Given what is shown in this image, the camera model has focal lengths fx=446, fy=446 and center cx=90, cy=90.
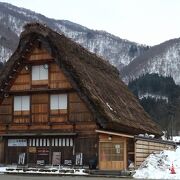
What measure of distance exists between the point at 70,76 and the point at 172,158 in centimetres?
807

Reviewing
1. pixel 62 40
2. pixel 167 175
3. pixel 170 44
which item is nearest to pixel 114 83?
pixel 62 40

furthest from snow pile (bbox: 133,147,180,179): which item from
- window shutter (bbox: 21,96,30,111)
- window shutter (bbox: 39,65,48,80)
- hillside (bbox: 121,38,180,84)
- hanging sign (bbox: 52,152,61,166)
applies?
hillside (bbox: 121,38,180,84)

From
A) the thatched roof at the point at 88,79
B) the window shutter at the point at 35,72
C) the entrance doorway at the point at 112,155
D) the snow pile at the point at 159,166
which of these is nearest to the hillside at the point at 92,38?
the thatched roof at the point at 88,79

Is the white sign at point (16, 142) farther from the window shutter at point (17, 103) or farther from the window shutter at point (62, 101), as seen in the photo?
the window shutter at point (62, 101)

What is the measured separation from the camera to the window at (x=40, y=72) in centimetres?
2989

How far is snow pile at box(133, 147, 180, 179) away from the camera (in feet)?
75.1

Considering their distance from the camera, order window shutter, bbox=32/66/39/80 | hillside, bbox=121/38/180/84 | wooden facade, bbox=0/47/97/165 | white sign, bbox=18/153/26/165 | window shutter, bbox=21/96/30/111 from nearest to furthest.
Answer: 1. wooden facade, bbox=0/47/97/165
2. white sign, bbox=18/153/26/165
3. window shutter, bbox=32/66/39/80
4. window shutter, bbox=21/96/30/111
5. hillside, bbox=121/38/180/84

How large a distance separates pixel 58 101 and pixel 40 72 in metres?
2.44

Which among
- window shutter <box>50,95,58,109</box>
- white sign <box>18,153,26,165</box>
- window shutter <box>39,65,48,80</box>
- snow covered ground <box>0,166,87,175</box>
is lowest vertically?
snow covered ground <box>0,166,87,175</box>

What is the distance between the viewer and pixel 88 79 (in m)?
29.2

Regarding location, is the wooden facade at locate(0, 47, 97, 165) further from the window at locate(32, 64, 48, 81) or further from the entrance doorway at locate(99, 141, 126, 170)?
the entrance doorway at locate(99, 141, 126, 170)

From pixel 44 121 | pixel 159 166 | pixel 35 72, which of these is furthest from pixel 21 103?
pixel 159 166

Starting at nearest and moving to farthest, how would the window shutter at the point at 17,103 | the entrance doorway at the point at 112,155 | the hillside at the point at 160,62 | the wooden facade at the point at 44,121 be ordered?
the entrance doorway at the point at 112,155 < the wooden facade at the point at 44,121 < the window shutter at the point at 17,103 < the hillside at the point at 160,62

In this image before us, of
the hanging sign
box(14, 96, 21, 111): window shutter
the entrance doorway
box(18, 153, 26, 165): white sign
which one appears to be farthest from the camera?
box(14, 96, 21, 111): window shutter
